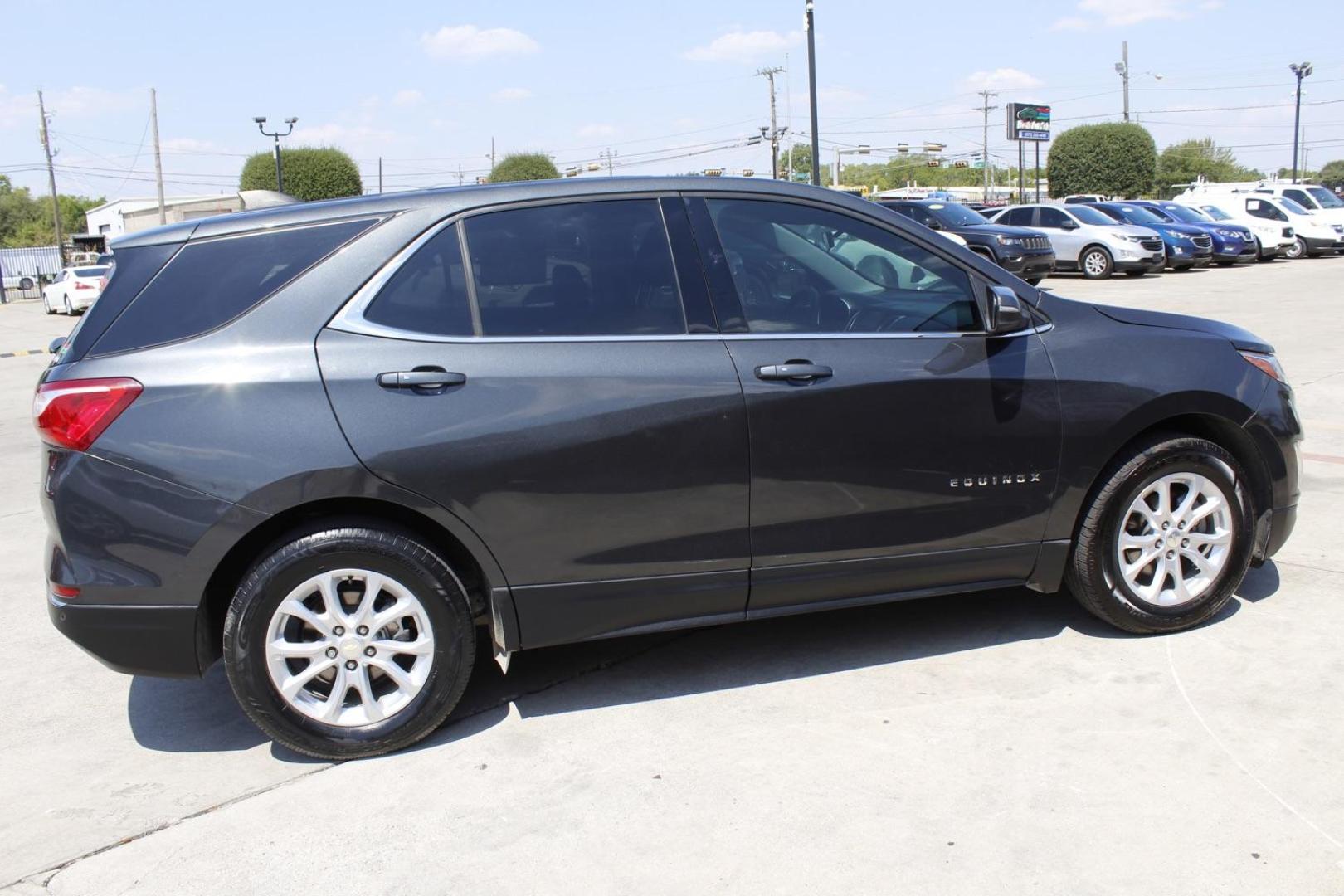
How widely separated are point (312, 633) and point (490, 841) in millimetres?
923

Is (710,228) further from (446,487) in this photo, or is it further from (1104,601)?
(1104,601)

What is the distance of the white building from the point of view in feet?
165

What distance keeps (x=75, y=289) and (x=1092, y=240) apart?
76.9 feet

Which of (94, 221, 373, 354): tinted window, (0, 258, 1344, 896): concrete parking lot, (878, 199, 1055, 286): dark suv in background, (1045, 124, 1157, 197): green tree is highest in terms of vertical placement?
(1045, 124, 1157, 197): green tree

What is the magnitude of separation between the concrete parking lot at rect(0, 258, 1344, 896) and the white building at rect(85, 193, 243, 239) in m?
47.4

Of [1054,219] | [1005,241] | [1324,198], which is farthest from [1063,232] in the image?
[1324,198]

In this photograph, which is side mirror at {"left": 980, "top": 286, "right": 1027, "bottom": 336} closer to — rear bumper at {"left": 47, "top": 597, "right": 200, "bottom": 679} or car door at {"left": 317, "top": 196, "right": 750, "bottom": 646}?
car door at {"left": 317, "top": 196, "right": 750, "bottom": 646}

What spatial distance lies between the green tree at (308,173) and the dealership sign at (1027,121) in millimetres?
29624

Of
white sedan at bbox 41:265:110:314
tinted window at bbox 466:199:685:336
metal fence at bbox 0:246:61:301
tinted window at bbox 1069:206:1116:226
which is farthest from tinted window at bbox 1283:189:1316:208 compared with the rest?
metal fence at bbox 0:246:61:301

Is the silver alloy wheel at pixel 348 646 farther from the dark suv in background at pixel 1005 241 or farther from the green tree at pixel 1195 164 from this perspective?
the green tree at pixel 1195 164

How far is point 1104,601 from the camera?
14.3 feet

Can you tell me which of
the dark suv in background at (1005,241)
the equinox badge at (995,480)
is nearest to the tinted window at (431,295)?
the equinox badge at (995,480)

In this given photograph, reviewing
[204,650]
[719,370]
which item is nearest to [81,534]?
[204,650]

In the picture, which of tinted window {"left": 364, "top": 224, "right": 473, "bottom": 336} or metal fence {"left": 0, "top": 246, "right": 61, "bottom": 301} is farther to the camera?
metal fence {"left": 0, "top": 246, "right": 61, "bottom": 301}
